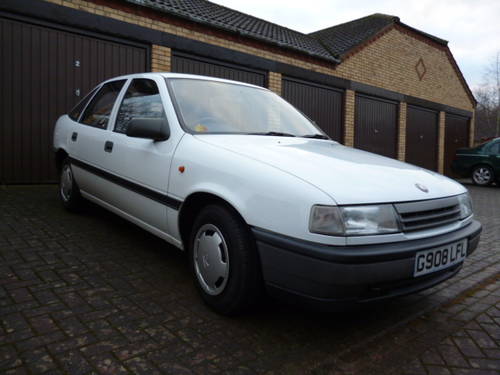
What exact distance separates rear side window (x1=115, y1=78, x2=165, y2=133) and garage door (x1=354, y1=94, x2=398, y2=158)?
362 inches

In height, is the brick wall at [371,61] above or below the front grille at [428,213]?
above

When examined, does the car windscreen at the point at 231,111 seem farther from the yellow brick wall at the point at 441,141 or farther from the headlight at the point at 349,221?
the yellow brick wall at the point at 441,141

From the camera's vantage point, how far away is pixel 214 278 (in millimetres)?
2385

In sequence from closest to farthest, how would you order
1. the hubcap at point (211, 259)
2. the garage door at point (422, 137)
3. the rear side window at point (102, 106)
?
1. the hubcap at point (211, 259)
2. the rear side window at point (102, 106)
3. the garage door at point (422, 137)

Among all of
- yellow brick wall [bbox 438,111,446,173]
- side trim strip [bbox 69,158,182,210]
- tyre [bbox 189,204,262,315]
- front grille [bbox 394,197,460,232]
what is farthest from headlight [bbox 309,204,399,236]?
yellow brick wall [bbox 438,111,446,173]

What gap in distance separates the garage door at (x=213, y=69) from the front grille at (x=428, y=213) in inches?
251

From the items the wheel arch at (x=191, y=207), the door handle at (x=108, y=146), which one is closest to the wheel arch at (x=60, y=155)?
the door handle at (x=108, y=146)

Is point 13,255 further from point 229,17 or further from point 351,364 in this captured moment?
point 229,17

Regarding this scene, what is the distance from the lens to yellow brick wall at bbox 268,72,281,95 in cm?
934

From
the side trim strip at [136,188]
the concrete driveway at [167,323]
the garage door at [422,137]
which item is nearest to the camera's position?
the concrete driveway at [167,323]

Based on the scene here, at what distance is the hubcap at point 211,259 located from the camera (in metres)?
2.31

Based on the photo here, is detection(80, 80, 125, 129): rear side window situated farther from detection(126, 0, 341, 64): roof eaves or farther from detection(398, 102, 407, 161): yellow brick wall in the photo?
detection(398, 102, 407, 161): yellow brick wall

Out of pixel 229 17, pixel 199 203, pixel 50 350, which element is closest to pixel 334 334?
pixel 199 203

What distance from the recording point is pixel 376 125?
41.1 ft
